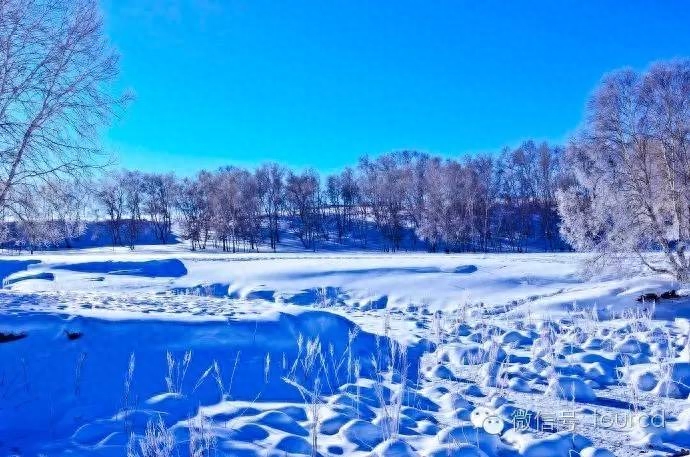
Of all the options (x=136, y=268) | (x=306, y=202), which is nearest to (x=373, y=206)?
(x=306, y=202)

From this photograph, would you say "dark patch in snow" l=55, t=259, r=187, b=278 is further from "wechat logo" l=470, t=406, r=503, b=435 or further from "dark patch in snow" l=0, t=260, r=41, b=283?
"wechat logo" l=470, t=406, r=503, b=435

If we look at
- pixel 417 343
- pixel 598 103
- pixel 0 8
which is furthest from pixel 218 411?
pixel 598 103

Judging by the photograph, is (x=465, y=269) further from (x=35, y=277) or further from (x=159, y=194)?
(x=159, y=194)

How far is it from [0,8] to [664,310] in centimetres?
1470

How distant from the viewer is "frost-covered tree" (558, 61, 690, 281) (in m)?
13.7

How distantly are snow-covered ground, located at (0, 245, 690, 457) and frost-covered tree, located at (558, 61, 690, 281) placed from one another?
309 cm

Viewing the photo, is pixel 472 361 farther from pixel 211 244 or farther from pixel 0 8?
pixel 211 244

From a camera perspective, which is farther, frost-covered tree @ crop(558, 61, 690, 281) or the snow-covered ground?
frost-covered tree @ crop(558, 61, 690, 281)

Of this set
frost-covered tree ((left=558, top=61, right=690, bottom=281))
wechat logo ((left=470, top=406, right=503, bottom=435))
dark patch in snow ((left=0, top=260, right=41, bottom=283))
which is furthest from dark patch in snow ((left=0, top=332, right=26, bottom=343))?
dark patch in snow ((left=0, top=260, right=41, bottom=283))

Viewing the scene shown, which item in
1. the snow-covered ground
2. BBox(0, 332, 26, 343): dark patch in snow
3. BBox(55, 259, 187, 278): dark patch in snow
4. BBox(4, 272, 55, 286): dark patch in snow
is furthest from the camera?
BBox(55, 259, 187, 278): dark patch in snow

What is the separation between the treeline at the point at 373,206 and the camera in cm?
5456

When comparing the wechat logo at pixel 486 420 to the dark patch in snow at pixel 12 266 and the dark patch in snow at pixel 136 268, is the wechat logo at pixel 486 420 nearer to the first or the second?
the dark patch in snow at pixel 136 268

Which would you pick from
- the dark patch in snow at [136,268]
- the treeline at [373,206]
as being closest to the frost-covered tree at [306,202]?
the treeline at [373,206]

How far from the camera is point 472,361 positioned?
23.8 feet
